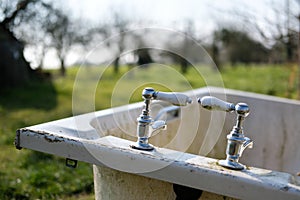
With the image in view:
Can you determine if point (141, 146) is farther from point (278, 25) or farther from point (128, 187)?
point (278, 25)

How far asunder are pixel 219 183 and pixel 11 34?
448cm

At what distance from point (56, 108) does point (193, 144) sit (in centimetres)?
265

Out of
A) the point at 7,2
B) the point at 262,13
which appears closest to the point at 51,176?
the point at 7,2

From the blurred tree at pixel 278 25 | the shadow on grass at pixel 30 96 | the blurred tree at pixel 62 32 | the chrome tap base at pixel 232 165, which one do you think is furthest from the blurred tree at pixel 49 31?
the chrome tap base at pixel 232 165

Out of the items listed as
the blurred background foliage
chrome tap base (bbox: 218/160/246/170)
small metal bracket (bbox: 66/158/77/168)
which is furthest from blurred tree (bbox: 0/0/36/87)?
chrome tap base (bbox: 218/160/246/170)

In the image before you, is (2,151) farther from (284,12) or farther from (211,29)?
(211,29)

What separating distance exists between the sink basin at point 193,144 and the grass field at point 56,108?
0.11 meters

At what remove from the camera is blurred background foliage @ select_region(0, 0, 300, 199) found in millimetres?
2123

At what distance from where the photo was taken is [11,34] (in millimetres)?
4746

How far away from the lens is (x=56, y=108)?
14.0ft

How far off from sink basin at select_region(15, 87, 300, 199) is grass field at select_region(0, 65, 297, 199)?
110mm

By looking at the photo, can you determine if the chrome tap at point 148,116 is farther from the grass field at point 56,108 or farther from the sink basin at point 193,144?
the grass field at point 56,108

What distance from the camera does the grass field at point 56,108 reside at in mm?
1298

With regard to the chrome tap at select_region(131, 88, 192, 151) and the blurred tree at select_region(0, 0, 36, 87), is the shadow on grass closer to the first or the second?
the blurred tree at select_region(0, 0, 36, 87)
